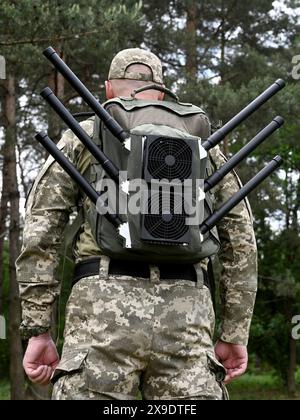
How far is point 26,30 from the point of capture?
984 centimetres

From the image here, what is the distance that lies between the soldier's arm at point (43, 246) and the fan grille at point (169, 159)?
44 cm

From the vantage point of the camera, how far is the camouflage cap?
304cm

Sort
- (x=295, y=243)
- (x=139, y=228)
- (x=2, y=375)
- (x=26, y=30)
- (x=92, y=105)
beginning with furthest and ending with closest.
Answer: (x=2, y=375), (x=295, y=243), (x=26, y=30), (x=92, y=105), (x=139, y=228)

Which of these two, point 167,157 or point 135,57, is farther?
point 135,57

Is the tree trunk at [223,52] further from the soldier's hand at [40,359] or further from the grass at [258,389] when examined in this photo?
the soldier's hand at [40,359]

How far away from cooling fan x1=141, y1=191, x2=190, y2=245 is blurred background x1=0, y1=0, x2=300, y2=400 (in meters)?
6.02

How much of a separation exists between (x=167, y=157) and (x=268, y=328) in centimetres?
2145

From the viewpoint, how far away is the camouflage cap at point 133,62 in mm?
3043

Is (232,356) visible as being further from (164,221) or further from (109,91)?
(109,91)

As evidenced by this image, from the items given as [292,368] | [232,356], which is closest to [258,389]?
[292,368]

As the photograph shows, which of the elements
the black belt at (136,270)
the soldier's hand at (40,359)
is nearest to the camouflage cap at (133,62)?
the black belt at (136,270)
